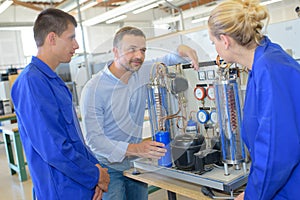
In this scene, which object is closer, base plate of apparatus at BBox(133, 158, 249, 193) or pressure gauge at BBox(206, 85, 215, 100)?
base plate of apparatus at BBox(133, 158, 249, 193)

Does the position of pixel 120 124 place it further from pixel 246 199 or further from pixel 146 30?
pixel 246 199

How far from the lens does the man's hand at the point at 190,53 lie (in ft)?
4.34

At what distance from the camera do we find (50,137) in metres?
1.18

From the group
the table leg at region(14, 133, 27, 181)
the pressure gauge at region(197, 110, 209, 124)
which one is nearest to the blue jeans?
the pressure gauge at region(197, 110, 209, 124)

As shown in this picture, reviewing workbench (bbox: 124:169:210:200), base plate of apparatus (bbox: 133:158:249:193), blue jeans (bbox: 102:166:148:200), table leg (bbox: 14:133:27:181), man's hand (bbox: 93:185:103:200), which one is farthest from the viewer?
table leg (bbox: 14:133:27:181)

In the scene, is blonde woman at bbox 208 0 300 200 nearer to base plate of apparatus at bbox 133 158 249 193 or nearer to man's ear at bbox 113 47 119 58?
base plate of apparatus at bbox 133 158 249 193

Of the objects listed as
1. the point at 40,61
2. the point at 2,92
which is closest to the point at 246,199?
the point at 40,61

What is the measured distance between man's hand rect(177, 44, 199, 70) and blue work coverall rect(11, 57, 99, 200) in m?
0.53

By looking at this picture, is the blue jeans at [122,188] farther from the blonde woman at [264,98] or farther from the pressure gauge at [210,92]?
the blonde woman at [264,98]

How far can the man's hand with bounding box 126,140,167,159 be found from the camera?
4.33 ft

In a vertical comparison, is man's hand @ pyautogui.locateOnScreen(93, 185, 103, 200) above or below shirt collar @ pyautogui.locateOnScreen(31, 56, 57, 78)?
below

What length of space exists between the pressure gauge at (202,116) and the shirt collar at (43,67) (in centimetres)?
63

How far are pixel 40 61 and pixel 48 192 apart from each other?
1.76ft

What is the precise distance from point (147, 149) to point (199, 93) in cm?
34
